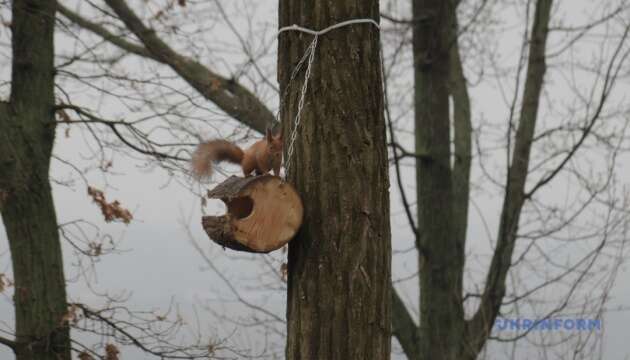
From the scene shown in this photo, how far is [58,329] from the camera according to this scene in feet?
16.0

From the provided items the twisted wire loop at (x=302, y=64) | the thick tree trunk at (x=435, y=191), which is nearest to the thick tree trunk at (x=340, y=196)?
the twisted wire loop at (x=302, y=64)

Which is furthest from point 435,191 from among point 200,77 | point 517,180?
point 200,77

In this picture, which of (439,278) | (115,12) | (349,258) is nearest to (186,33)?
(115,12)

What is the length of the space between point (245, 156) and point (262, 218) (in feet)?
0.89

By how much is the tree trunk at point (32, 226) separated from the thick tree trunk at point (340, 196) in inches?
113

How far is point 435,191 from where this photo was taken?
20.8 feet

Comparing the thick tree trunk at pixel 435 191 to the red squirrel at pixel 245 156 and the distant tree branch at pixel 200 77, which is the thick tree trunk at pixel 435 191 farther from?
the red squirrel at pixel 245 156

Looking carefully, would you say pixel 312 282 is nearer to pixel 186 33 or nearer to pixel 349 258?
pixel 349 258

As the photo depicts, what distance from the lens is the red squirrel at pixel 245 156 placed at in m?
2.44

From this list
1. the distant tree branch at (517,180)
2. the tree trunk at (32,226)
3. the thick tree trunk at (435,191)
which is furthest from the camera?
the distant tree branch at (517,180)

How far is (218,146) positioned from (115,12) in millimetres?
3590

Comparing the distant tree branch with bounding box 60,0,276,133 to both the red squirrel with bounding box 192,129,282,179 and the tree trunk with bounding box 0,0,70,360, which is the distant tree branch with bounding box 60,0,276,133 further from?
the red squirrel with bounding box 192,129,282,179

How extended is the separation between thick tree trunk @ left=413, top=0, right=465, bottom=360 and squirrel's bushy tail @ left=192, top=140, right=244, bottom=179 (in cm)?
399

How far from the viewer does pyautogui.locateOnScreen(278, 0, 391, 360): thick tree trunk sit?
92.0 inches
